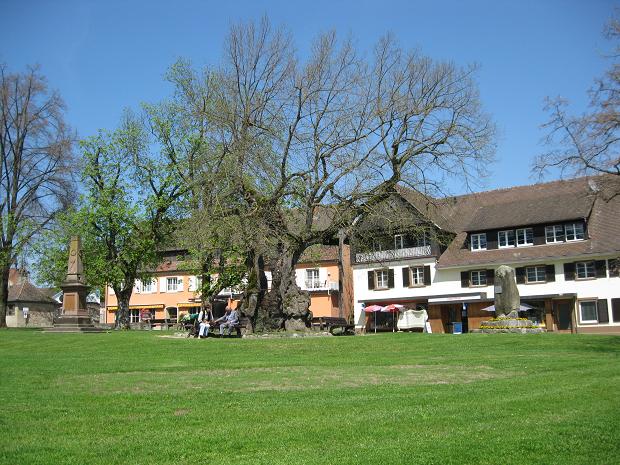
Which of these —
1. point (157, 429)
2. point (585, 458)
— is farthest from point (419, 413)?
point (157, 429)

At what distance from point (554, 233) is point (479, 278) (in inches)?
256

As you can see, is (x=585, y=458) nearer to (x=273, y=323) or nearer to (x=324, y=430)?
(x=324, y=430)

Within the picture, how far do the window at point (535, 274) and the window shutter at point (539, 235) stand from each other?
184cm

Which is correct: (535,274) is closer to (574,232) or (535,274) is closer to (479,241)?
(574,232)

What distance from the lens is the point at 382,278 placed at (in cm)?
5794

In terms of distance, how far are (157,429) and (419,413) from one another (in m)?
3.72

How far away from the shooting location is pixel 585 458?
23.7ft

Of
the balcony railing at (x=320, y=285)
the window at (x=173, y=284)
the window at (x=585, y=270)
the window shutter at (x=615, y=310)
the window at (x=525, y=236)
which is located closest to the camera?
the window shutter at (x=615, y=310)

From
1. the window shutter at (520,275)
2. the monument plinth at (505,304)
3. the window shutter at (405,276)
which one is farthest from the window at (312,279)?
the monument plinth at (505,304)

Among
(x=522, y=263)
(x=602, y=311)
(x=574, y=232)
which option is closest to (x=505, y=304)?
(x=602, y=311)

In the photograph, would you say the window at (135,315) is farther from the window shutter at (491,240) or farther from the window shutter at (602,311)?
the window shutter at (602,311)

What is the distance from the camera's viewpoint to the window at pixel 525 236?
50666mm

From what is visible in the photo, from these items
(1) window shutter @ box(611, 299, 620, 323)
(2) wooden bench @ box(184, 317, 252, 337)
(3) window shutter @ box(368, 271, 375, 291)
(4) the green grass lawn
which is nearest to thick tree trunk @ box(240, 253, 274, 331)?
(2) wooden bench @ box(184, 317, 252, 337)

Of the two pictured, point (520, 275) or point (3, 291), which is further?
point (520, 275)
